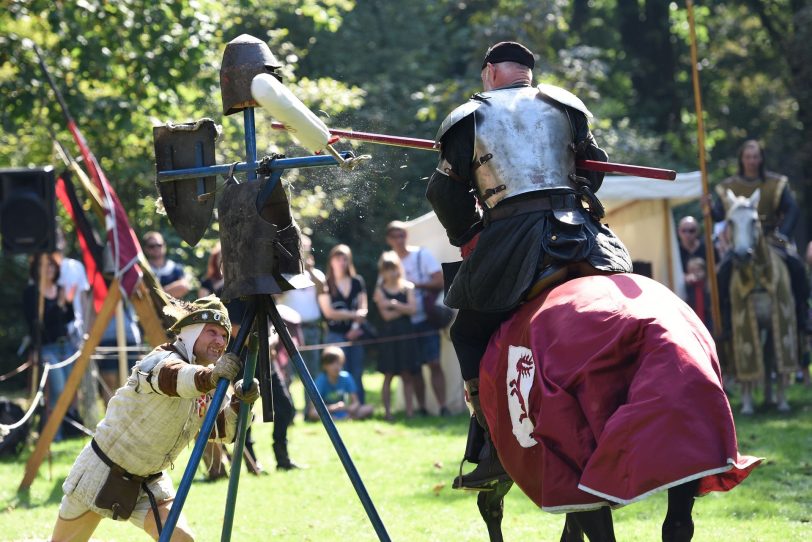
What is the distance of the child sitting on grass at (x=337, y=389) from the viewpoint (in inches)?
535

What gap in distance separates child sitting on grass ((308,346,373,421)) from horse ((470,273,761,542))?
8.44 m

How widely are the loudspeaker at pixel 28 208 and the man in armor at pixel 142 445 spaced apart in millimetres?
4827

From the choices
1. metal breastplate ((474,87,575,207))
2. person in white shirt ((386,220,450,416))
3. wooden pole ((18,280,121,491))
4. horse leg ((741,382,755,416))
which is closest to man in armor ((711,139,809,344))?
horse leg ((741,382,755,416))

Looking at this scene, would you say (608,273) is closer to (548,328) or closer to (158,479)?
(548,328)

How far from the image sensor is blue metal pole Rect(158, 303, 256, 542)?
4.88 meters

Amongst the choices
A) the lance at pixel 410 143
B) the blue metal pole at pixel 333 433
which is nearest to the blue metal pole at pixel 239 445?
the blue metal pole at pixel 333 433

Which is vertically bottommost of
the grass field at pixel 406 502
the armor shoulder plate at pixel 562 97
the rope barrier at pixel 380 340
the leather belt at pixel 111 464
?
the grass field at pixel 406 502

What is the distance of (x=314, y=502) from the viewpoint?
893cm

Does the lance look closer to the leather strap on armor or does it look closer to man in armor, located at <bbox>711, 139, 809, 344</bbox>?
the leather strap on armor

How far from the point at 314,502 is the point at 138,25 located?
6.27 meters

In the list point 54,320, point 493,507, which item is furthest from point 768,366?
point 54,320

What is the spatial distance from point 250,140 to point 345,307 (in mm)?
8782

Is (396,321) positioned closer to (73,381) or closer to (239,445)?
(73,381)

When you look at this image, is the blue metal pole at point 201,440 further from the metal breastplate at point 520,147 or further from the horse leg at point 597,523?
the horse leg at point 597,523
